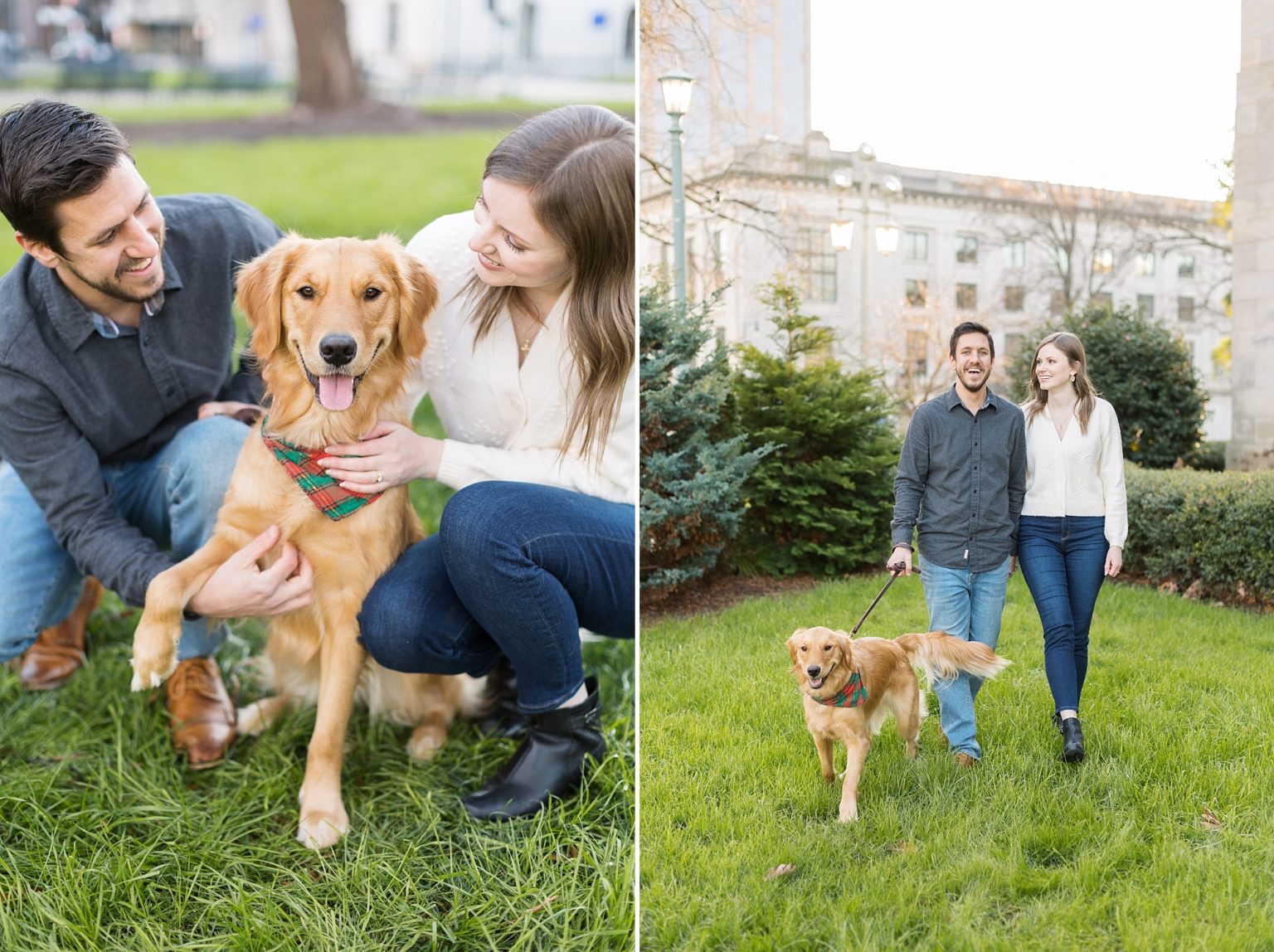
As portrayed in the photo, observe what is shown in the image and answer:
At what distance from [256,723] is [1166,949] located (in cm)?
232

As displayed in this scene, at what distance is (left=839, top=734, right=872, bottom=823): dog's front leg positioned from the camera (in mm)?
2205

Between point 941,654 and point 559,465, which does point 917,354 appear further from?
point 559,465

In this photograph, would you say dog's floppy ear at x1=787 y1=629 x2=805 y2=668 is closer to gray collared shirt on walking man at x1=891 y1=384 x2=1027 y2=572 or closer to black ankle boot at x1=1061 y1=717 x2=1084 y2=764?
gray collared shirt on walking man at x1=891 y1=384 x2=1027 y2=572

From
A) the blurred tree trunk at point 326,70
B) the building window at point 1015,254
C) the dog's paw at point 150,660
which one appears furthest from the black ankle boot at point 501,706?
the blurred tree trunk at point 326,70

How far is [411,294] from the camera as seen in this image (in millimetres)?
2377

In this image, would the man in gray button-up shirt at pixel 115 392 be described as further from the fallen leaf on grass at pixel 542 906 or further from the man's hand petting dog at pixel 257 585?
the fallen leaf on grass at pixel 542 906

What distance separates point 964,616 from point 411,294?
58.4 inches

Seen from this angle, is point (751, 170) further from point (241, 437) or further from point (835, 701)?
point (241, 437)

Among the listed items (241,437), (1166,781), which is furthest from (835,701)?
(241,437)

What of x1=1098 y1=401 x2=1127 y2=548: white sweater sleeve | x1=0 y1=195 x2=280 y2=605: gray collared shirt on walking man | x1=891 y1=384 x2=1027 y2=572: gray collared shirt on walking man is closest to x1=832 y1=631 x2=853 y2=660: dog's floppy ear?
x1=891 y1=384 x2=1027 y2=572: gray collared shirt on walking man

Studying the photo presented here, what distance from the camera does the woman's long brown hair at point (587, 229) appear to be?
2229 mm

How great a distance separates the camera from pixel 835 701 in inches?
88.4

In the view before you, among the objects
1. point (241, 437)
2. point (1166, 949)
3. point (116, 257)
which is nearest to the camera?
point (1166, 949)

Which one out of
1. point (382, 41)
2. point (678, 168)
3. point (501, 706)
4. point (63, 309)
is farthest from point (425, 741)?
point (382, 41)
